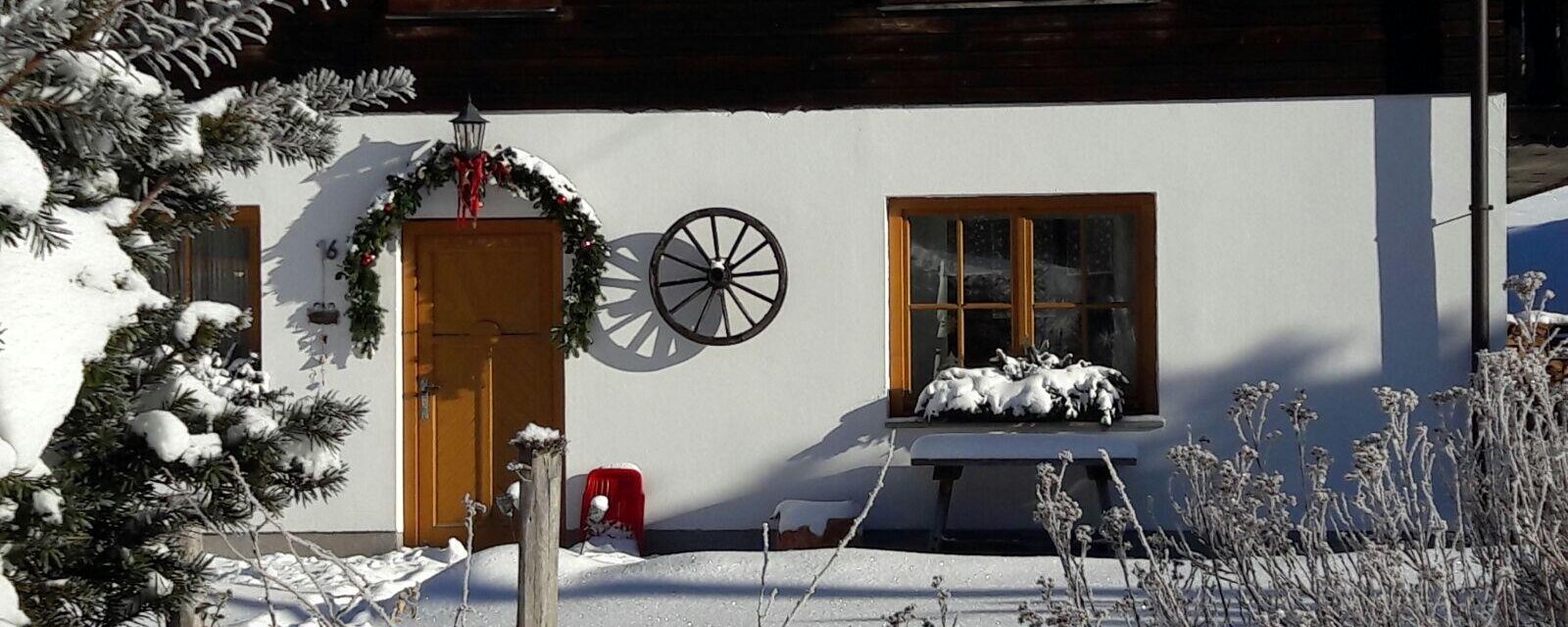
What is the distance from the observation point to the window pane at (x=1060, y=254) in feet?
24.2

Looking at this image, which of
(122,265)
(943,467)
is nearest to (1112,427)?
(943,467)

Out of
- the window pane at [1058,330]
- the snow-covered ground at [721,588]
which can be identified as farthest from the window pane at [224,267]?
the window pane at [1058,330]

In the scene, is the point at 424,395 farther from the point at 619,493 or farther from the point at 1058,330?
the point at 1058,330

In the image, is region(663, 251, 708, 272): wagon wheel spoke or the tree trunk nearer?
the tree trunk

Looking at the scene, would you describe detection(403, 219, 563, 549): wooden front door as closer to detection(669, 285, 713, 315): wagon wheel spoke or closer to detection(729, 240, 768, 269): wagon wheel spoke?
detection(669, 285, 713, 315): wagon wheel spoke

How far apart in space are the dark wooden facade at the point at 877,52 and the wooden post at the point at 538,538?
174 inches

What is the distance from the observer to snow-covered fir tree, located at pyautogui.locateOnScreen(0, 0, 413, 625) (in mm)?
2260

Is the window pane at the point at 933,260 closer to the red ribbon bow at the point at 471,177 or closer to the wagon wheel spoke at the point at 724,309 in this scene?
the wagon wheel spoke at the point at 724,309

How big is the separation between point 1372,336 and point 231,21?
5.99 metres

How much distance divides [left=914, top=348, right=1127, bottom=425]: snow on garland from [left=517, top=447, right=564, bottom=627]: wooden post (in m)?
4.02

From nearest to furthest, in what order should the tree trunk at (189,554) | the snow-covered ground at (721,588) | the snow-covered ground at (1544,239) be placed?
the tree trunk at (189,554), the snow-covered ground at (721,588), the snow-covered ground at (1544,239)

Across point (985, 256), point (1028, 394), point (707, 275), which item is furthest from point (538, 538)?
point (985, 256)

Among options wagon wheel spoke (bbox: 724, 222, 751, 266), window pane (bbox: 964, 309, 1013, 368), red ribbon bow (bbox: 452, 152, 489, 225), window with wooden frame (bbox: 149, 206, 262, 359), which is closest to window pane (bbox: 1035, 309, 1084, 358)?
window pane (bbox: 964, 309, 1013, 368)

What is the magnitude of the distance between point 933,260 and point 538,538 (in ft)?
14.5
